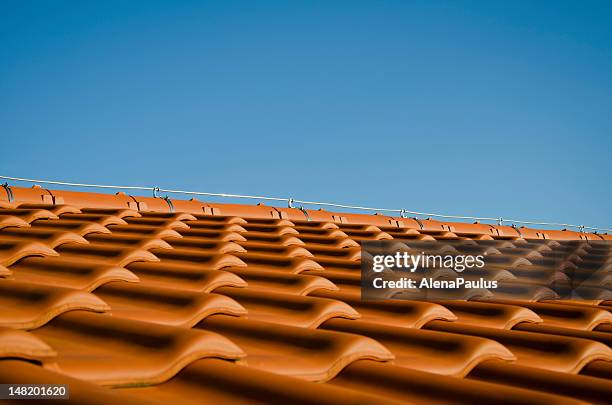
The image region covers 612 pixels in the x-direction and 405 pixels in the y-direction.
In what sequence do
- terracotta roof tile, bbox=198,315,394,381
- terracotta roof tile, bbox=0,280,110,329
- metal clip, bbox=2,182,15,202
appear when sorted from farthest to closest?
metal clip, bbox=2,182,15,202, terracotta roof tile, bbox=0,280,110,329, terracotta roof tile, bbox=198,315,394,381

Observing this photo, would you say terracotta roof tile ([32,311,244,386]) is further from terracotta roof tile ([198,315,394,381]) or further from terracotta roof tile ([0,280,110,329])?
terracotta roof tile ([198,315,394,381])

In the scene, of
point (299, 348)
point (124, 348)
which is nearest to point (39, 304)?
point (124, 348)

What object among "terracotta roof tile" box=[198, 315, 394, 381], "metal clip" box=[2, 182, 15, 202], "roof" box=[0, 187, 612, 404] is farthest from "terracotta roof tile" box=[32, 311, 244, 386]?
"metal clip" box=[2, 182, 15, 202]

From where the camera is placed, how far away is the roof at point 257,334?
60.0 inches

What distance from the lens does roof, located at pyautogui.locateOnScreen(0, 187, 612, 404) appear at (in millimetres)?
1524

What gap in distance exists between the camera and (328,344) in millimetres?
1917

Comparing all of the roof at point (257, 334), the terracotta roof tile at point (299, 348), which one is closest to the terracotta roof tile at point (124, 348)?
the roof at point (257, 334)

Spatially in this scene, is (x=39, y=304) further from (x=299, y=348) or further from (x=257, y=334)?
(x=299, y=348)

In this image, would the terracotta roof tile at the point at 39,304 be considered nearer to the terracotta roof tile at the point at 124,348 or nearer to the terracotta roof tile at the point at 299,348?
the terracotta roof tile at the point at 124,348

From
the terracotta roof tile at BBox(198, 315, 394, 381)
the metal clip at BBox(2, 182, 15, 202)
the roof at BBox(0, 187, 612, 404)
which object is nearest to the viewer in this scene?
the roof at BBox(0, 187, 612, 404)

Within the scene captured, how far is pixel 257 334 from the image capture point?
6.79 feet

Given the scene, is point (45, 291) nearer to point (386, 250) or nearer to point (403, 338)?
point (403, 338)

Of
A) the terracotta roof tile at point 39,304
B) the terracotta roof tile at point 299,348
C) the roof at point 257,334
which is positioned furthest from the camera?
the terracotta roof tile at point 39,304

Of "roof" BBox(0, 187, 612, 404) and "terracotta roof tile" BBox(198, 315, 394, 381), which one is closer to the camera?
"roof" BBox(0, 187, 612, 404)
